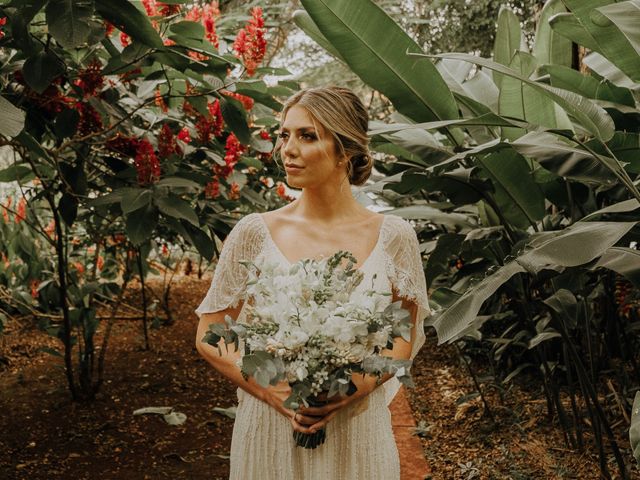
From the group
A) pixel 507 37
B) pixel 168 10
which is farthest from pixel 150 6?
pixel 507 37

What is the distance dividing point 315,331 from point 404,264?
0.42 metres

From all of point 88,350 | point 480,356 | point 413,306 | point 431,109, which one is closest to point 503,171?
point 431,109

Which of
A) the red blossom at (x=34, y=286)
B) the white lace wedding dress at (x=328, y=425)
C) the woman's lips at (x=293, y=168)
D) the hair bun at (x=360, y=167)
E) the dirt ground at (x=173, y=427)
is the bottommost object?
the dirt ground at (x=173, y=427)

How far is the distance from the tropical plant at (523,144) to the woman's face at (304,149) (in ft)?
0.93

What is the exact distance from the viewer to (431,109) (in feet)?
7.22

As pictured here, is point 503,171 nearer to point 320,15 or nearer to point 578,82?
point 578,82

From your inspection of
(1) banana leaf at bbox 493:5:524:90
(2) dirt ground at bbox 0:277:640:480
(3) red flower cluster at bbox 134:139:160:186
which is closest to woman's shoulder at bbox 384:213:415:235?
(1) banana leaf at bbox 493:5:524:90

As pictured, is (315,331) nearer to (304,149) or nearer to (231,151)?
(304,149)

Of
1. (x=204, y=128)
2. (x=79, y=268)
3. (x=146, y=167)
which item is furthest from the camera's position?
(x=79, y=268)

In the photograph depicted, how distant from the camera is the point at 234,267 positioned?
169cm

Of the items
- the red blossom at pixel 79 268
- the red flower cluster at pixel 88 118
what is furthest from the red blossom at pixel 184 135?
the red blossom at pixel 79 268

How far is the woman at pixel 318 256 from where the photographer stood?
1.61 metres

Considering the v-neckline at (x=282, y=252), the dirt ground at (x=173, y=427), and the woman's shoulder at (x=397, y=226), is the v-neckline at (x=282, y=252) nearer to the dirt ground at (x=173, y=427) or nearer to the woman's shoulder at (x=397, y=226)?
the woman's shoulder at (x=397, y=226)

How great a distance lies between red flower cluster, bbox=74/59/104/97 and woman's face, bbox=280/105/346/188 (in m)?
1.17
